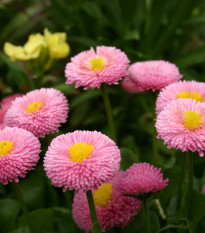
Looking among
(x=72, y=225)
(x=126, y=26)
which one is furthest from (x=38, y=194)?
(x=126, y=26)

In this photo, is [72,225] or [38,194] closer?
[72,225]

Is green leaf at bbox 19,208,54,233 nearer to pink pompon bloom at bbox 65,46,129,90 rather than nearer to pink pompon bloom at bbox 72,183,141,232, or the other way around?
pink pompon bloom at bbox 72,183,141,232

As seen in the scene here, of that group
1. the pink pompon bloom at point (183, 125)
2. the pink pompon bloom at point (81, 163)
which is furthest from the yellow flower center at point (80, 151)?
the pink pompon bloom at point (183, 125)

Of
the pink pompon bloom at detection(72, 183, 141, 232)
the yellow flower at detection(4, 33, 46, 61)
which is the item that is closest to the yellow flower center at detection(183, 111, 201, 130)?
the pink pompon bloom at detection(72, 183, 141, 232)

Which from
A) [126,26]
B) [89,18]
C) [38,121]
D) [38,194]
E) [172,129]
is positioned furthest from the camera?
[89,18]

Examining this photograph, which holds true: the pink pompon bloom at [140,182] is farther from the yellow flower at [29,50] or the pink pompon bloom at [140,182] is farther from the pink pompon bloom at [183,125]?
the yellow flower at [29,50]

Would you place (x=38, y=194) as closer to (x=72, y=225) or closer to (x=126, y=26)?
(x=72, y=225)
